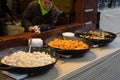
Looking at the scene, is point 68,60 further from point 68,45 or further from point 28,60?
point 28,60

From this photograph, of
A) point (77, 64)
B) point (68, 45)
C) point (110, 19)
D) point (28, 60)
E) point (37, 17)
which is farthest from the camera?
point (110, 19)

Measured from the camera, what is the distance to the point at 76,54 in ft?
5.70

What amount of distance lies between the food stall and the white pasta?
0.08 metres

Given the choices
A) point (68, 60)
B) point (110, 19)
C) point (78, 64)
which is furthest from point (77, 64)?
point (110, 19)

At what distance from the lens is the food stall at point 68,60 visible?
1.46 metres

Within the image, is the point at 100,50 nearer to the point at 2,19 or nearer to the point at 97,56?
the point at 97,56

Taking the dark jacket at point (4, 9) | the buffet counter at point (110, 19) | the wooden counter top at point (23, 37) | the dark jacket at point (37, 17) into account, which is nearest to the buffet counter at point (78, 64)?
the wooden counter top at point (23, 37)

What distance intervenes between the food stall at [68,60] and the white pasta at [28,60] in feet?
0.26

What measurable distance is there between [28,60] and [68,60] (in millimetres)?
430

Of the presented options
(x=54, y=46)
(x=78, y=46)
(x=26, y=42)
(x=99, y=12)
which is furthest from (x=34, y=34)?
(x=99, y=12)

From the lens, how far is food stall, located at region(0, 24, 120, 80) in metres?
1.46

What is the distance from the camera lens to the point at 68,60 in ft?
5.74

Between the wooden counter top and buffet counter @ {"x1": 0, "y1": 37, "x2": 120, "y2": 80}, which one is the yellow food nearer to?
buffet counter @ {"x1": 0, "y1": 37, "x2": 120, "y2": 80}

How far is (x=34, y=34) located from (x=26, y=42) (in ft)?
0.37
